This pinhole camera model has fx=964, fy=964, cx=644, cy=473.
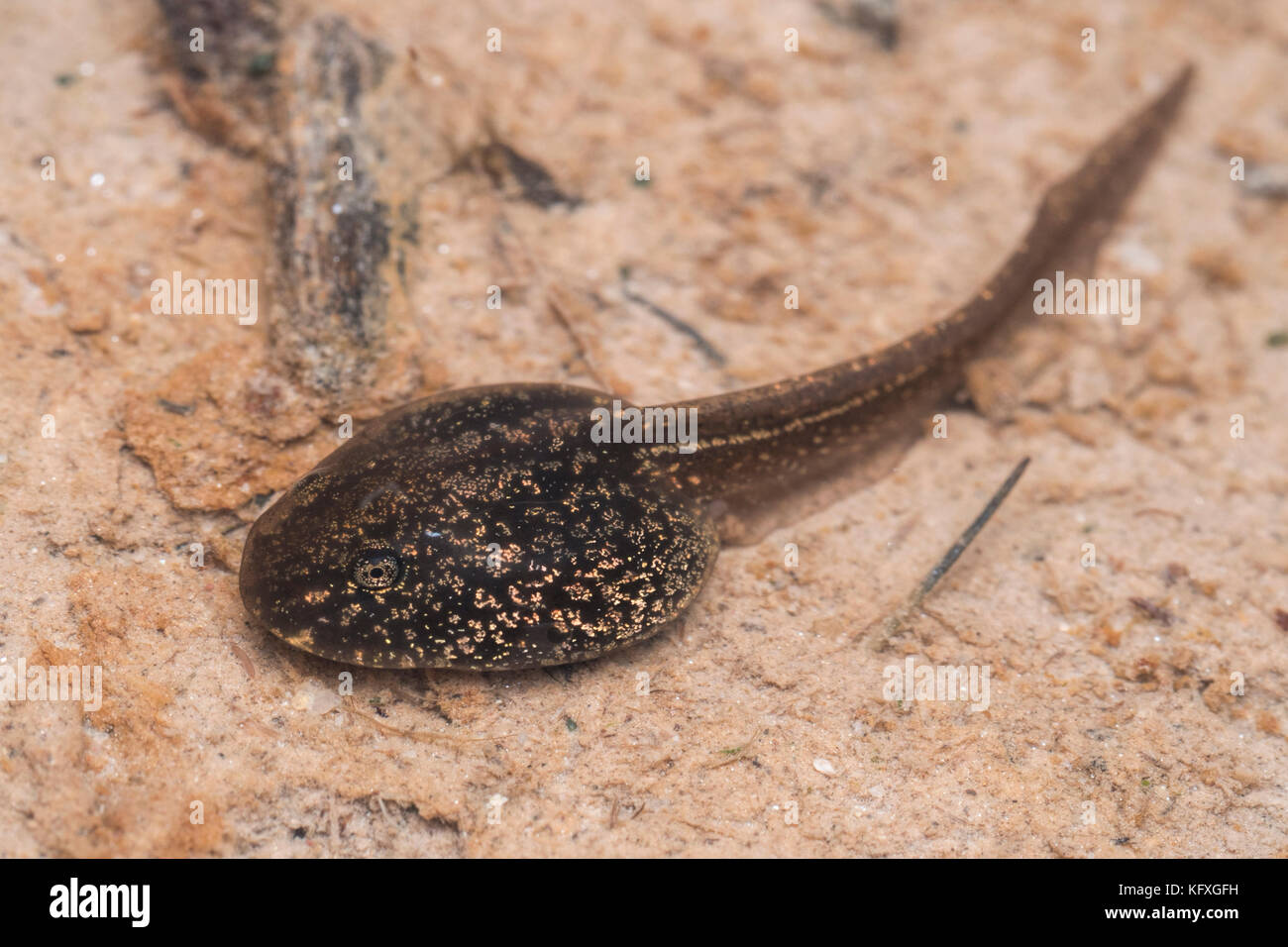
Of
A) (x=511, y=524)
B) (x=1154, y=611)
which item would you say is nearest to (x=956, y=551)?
(x=1154, y=611)

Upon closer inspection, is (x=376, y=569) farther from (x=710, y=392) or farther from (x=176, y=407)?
(x=710, y=392)

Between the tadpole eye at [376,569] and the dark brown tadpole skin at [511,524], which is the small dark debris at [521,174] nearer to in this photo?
the dark brown tadpole skin at [511,524]

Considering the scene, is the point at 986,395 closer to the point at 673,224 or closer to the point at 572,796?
the point at 673,224

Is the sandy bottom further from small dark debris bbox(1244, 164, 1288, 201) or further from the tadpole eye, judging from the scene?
the tadpole eye

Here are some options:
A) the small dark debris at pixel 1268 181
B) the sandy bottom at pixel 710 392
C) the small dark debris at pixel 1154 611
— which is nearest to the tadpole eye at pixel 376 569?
the sandy bottom at pixel 710 392

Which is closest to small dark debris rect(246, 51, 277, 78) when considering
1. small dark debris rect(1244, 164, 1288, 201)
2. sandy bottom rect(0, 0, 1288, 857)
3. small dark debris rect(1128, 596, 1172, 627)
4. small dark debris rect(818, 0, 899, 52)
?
sandy bottom rect(0, 0, 1288, 857)

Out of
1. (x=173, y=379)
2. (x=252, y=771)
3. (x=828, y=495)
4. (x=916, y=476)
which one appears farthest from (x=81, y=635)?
(x=916, y=476)

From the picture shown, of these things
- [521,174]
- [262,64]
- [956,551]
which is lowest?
[956,551]
